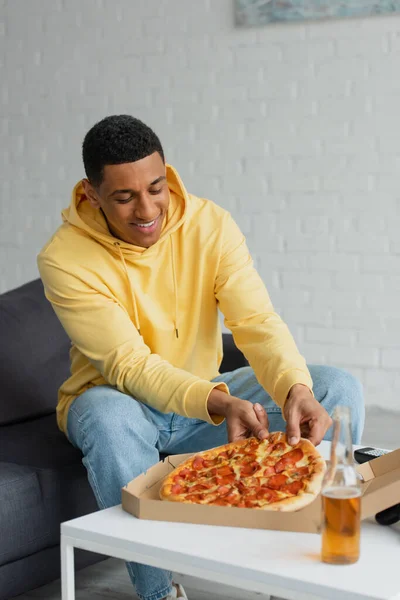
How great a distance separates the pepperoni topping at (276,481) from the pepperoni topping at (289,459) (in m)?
0.03

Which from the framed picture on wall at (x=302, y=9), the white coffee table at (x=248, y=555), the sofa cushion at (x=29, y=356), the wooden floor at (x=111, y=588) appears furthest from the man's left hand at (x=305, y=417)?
the framed picture on wall at (x=302, y=9)

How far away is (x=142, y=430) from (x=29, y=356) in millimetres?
753

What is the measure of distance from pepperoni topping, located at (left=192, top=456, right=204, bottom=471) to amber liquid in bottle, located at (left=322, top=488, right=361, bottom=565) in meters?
0.45

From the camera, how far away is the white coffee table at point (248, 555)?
1.25 metres

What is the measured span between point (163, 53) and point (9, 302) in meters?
2.25

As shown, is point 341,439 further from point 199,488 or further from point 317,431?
point 317,431

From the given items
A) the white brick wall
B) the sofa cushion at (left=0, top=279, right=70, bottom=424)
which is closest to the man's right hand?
the sofa cushion at (left=0, top=279, right=70, bottom=424)

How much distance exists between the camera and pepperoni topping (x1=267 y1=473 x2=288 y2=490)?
5.25 feet

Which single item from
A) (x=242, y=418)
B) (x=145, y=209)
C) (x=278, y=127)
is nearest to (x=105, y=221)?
(x=145, y=209)

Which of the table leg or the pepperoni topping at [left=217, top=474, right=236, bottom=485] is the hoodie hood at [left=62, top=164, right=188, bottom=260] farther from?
the table leg

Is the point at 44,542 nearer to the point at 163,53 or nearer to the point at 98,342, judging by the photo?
the point at 98,342

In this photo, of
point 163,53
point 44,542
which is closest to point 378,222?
point 163,53

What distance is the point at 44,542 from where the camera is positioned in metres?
2.07

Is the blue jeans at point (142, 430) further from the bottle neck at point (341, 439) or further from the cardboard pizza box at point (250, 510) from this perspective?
the bottle neck at point (341, 439)
